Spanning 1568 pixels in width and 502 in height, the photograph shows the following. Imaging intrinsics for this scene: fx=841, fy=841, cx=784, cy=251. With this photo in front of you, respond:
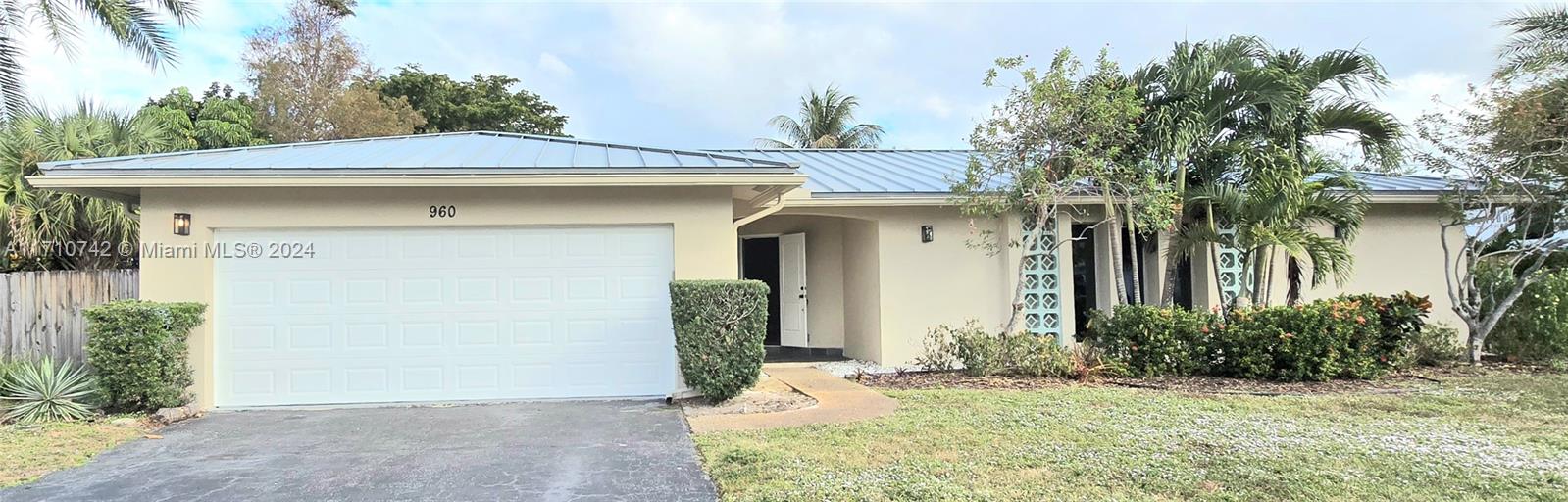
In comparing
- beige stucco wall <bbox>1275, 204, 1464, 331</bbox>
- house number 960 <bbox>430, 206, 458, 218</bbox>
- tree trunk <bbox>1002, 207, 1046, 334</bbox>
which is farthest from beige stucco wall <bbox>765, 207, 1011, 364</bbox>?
beige stucco wall <bbox>1275, 204, 1464, 331</bbox>

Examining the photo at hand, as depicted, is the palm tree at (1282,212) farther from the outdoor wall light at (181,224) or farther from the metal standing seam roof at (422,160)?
the outdoor wall light at (181,224)

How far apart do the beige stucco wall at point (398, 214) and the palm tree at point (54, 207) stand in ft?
9.98

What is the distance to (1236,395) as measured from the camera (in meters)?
7.98

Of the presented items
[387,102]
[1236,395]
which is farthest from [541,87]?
[1236,395]

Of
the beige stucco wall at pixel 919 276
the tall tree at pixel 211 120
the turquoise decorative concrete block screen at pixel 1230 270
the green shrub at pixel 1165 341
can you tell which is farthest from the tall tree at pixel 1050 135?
the tall tree at pixel 211 120

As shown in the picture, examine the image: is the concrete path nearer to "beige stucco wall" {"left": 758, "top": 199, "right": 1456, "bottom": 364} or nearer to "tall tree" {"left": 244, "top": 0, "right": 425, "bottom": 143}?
"beige stucco wall" {"left": 758, "top": 199, "right": 1456, "bottom": 364}

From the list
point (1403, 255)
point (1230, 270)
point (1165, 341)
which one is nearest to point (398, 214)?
point (1165, 341)

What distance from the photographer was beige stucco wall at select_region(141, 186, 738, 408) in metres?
7.68

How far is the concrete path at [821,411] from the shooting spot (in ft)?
21.6

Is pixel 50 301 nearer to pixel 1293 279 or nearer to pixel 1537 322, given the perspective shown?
pixel 1293 279

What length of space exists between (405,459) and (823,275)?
26.0 feet

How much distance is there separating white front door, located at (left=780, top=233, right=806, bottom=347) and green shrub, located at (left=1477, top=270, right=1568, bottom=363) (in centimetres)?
891

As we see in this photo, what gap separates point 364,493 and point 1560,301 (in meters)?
13.1

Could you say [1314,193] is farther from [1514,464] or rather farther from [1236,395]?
[1514,464]
